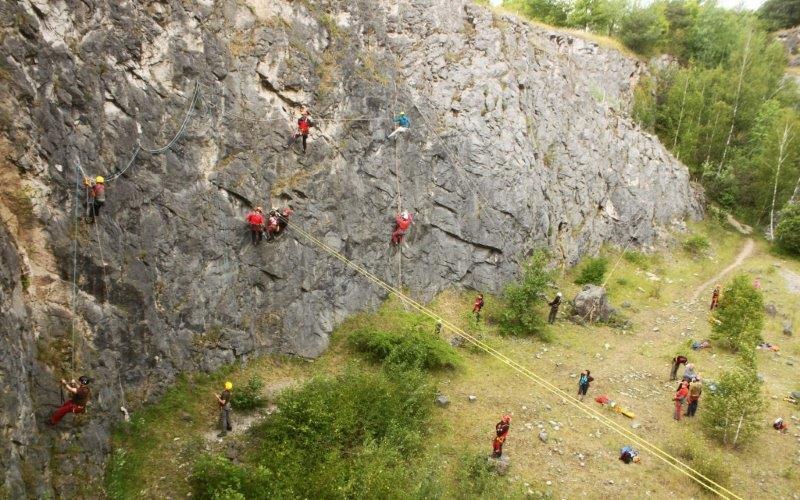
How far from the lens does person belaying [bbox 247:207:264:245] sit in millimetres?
16312

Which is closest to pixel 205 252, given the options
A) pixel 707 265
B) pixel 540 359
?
pixel 540 359

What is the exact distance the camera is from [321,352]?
17.9m

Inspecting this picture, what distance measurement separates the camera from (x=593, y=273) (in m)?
27.7

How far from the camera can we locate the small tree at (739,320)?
21.7 meters

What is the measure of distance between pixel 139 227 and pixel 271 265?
4679mm

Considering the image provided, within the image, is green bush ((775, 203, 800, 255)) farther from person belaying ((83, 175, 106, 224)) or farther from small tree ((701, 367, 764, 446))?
person belaying ((83, 175, 106, 224))

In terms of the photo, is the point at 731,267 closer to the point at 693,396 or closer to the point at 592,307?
the point at 592,307

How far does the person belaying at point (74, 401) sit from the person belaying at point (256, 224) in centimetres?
710

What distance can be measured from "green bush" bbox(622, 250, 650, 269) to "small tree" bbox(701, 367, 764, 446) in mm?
15746

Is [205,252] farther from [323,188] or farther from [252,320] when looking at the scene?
[323,188]

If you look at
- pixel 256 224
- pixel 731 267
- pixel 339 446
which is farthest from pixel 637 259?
pixel 339 446

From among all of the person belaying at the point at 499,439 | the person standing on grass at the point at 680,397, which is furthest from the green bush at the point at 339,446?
the person standing on grass at the point at 680,397

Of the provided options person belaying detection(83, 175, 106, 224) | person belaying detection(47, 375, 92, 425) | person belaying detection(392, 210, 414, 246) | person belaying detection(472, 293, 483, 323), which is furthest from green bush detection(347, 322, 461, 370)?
person belaying detection(83, 175, 106, 224)

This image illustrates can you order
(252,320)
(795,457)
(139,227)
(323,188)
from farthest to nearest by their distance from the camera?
(323,188)
(252,320)
(795,457)
(139,227)
